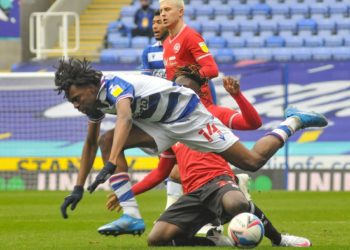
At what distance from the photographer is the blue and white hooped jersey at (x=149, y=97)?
773 cm

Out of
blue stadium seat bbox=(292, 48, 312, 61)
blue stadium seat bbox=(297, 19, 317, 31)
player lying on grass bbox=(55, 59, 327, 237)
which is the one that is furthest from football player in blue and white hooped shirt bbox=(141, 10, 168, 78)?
blue stadium seat bbox=(297, 19, 317, 31)

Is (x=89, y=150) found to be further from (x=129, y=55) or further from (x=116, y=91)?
(x=129, y=55)

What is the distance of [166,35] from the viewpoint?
36.3ft

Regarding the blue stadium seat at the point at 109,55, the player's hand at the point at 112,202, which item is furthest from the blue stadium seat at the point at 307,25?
the player's hand at the point at 112,202

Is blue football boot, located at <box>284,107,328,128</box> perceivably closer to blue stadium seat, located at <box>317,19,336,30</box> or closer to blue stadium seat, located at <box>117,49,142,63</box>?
blue stadium seat, located at <box>117,49,142,63</box>

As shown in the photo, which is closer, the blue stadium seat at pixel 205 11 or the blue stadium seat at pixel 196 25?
the blue stadium seat at pixel 196 25

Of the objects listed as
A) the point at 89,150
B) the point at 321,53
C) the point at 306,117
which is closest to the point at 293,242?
the point at 306,117

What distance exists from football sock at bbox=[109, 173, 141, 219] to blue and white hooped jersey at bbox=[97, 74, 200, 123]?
484 millimetres

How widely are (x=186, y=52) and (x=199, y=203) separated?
7.54 ft

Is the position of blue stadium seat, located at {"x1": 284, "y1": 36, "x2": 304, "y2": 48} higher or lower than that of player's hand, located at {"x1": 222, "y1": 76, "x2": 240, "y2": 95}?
lower

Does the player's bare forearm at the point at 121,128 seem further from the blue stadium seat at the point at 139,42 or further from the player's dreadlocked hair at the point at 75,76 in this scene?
the blue stadium seat at the point at 139,42

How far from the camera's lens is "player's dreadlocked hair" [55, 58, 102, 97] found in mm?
7734

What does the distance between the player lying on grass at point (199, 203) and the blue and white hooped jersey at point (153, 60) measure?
2.59m

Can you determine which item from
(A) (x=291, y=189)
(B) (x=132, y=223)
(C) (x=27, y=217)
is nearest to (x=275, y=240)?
(B) (x=132, y=223)
